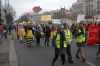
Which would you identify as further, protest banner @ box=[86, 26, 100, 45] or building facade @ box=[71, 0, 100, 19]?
building facade @ box=[71, 0, 100, 19]

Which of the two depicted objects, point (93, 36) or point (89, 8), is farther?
point (89, 8)

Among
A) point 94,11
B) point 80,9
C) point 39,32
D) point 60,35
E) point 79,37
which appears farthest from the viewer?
point 80,9

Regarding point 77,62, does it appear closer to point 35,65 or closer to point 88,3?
point 35,65

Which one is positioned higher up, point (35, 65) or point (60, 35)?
point (60, 35)

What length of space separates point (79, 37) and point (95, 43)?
11291 millimetres

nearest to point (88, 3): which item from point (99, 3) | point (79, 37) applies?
point (99, 3)

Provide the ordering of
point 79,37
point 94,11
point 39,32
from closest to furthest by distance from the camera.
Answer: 1. point 79,37
2. point 39,32
3. point 94,11

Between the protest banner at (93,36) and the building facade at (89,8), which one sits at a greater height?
the building facade at (89,8)

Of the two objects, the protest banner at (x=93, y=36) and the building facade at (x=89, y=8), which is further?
the building facade at (x=89, y=8)

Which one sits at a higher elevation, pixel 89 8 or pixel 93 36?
pixel 89 8

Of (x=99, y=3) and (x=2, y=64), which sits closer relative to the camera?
(x=2, y=64)

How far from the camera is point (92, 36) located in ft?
91.7

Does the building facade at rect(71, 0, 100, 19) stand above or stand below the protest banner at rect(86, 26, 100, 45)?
above

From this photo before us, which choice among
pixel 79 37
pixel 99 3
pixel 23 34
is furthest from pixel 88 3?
pixel 79 37
